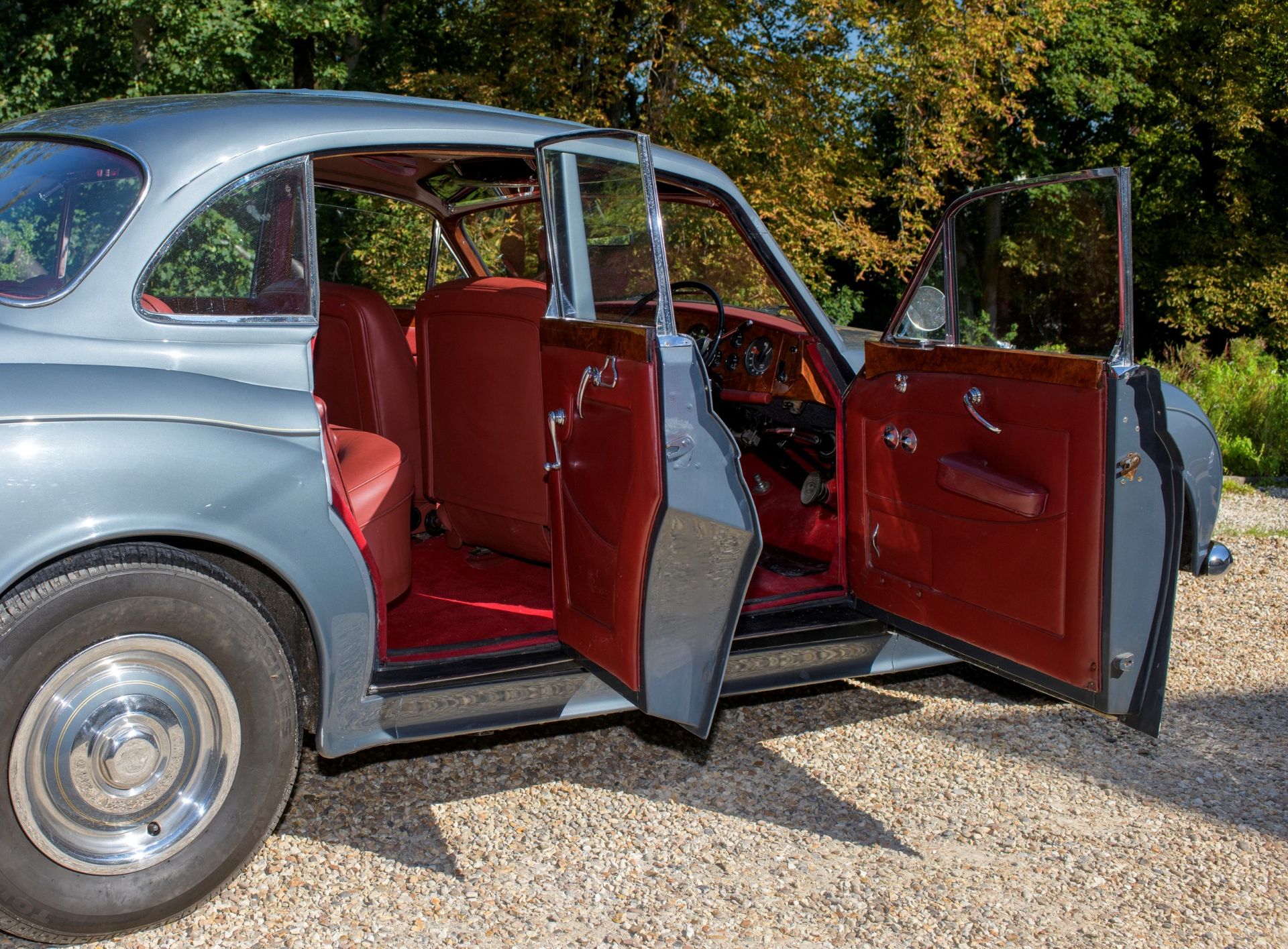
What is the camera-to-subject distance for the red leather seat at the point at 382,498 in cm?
310

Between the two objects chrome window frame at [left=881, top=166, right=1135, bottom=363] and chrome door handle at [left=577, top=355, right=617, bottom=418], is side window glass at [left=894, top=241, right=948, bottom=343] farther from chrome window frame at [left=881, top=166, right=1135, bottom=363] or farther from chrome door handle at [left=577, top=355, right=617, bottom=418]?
chrome door handle at [left=577, top=355, right=617, bottom=418]

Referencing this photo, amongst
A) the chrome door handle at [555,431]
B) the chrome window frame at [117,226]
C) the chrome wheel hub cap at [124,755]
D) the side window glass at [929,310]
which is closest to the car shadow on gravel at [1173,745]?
the side window glass at [929,310]

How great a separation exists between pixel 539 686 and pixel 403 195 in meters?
2.59

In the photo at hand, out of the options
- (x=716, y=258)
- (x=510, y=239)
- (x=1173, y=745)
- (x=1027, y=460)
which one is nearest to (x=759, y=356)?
(x=716, y=258)

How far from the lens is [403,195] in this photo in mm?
4832

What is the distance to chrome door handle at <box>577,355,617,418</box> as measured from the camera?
2850mm

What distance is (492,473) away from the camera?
3777 mm

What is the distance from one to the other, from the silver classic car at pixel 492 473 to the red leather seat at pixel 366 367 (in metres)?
0.34

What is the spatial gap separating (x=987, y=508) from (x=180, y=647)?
207cm

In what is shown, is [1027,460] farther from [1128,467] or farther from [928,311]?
[928,311]

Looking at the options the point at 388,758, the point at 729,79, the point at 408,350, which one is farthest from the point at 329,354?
the point at 729,79

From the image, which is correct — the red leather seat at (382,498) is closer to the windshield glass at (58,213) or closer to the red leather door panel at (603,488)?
the red leather door panel at (603,488)

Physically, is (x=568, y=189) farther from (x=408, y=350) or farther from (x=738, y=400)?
(x=738, y=400)

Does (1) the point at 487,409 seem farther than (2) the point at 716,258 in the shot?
No
